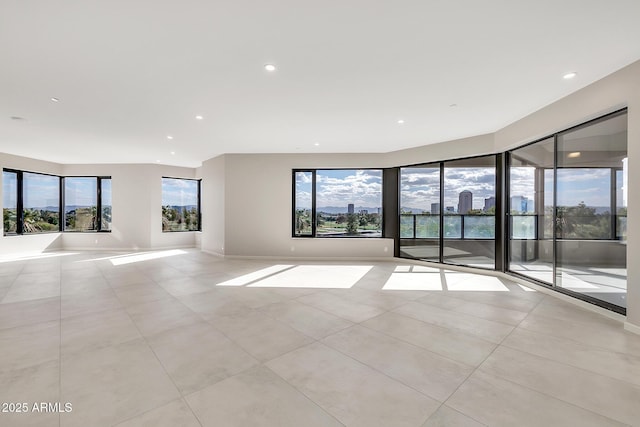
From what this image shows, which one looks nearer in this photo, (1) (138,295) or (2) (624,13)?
(2) (624,13)

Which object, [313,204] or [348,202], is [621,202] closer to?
[348,202]

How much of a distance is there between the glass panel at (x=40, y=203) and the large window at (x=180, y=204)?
330cm

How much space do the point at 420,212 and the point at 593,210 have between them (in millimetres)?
3364

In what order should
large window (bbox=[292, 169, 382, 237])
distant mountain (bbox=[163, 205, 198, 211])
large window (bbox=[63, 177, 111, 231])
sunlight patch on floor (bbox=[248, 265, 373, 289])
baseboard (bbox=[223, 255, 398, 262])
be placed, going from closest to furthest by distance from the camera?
sunlight patch on floor (bbox=[248, 265, 373, 289]) → baseboard (bbox=[223, 255, 398, 262]) → large window (bbox=[292, 169, 382, 237]) → large window (bbox=[63, 177, 111, 231]) → distant mountain (bbox=[163, 205, 198, 211])

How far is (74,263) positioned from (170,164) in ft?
12.9

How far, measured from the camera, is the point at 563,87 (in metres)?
3.58

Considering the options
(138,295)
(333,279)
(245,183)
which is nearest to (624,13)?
(333,279)

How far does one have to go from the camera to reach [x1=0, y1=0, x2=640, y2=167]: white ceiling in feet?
7.44

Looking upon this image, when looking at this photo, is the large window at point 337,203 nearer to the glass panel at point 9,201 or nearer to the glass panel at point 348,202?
the glass panel at point 348,202

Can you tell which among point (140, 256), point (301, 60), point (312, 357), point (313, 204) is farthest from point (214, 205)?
point (312, 357)

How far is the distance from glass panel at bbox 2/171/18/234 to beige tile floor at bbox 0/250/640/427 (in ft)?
15.8

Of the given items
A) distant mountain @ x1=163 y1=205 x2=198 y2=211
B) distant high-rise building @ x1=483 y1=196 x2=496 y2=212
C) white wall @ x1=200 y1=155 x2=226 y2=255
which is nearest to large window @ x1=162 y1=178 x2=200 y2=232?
distant mountain @ x1=163 y1=205 x2=198 y2=211

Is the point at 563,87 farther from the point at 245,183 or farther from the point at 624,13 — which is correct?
the point at 245,183

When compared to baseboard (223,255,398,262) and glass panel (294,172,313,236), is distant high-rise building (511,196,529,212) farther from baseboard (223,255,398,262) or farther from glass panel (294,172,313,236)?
glass panel (294,172,313,236)
